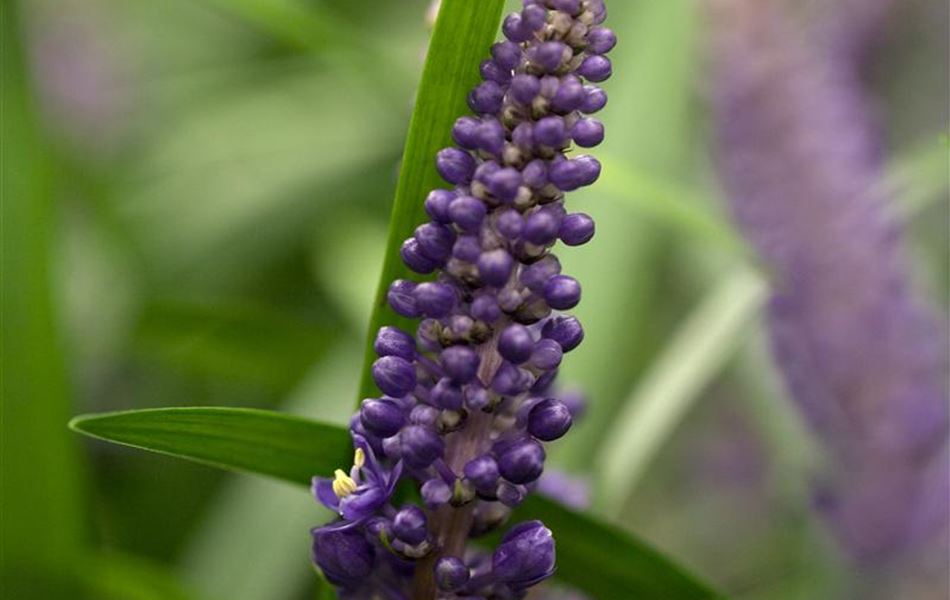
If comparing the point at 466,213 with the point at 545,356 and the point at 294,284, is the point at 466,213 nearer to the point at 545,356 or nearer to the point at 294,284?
the point at 545,356

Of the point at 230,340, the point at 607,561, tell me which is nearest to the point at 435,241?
the point at 607,561

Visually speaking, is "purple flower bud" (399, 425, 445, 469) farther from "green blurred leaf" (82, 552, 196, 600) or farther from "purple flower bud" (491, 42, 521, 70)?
"green blurred leaf" (82, 552, 196, 600)

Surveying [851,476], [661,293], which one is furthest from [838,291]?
[661,293]

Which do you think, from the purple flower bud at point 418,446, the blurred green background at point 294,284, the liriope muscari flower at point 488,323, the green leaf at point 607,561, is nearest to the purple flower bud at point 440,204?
the liriope muscari flower at point 488,323

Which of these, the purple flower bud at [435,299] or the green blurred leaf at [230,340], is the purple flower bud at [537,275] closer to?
the purple flower bud at [435,299]

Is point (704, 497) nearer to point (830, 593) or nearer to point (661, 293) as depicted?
point (661, 293)
